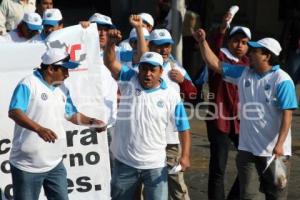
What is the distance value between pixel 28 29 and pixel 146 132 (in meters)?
2.64

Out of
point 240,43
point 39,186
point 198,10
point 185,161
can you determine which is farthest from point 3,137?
point 198,10

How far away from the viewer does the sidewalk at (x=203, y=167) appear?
384 inches

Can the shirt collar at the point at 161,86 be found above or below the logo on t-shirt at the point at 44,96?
below

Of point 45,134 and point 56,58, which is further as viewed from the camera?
point 56,58

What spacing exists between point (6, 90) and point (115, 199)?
1390 mm

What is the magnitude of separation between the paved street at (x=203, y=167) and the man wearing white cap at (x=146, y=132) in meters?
1.78

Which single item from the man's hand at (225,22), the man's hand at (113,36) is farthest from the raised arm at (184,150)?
the man's hand at (225,22)

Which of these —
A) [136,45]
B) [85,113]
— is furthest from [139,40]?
[85,113]

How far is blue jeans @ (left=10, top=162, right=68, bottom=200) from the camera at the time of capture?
740 centimetres

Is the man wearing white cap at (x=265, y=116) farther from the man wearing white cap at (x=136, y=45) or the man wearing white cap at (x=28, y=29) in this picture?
the man wearing white cap at (x=28, y=29)

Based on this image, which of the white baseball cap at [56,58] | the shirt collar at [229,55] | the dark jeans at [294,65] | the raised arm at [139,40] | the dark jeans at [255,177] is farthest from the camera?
the dark jeans at [294,65]

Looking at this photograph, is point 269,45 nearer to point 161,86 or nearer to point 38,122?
point 161,86

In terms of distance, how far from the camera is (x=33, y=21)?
972cm

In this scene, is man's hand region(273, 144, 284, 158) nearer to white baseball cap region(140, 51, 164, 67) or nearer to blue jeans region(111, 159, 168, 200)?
blue jeans region(111, 159, 168, 200)
